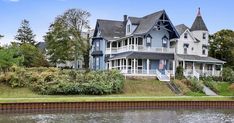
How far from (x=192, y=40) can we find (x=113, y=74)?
20237 millimetres

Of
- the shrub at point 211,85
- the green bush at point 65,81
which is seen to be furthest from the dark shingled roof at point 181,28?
the green bush at point 65,81

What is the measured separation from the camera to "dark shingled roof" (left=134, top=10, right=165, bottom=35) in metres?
61.8

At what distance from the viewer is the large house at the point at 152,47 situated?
201ft

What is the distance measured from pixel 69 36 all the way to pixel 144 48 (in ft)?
48.5

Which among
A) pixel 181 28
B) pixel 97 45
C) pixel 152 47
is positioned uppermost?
pixel 181 28

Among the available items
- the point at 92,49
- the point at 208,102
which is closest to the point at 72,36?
the point at 92,49

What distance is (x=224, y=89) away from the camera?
184ft

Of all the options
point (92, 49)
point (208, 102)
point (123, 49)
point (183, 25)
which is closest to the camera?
point (208, 102)

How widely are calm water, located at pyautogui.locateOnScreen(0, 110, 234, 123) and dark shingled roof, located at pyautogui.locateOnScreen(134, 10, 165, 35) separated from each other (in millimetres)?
24765

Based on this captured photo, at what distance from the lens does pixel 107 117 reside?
112 ft

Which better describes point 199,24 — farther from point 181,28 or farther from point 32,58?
point 32,58

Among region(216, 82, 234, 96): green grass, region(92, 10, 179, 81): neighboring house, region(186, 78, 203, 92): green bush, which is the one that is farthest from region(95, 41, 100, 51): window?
region(216, 82, 234, 96): green grass

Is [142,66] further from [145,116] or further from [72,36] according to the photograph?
[145,116]

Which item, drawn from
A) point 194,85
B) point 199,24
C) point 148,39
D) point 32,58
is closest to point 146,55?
point 148,39
